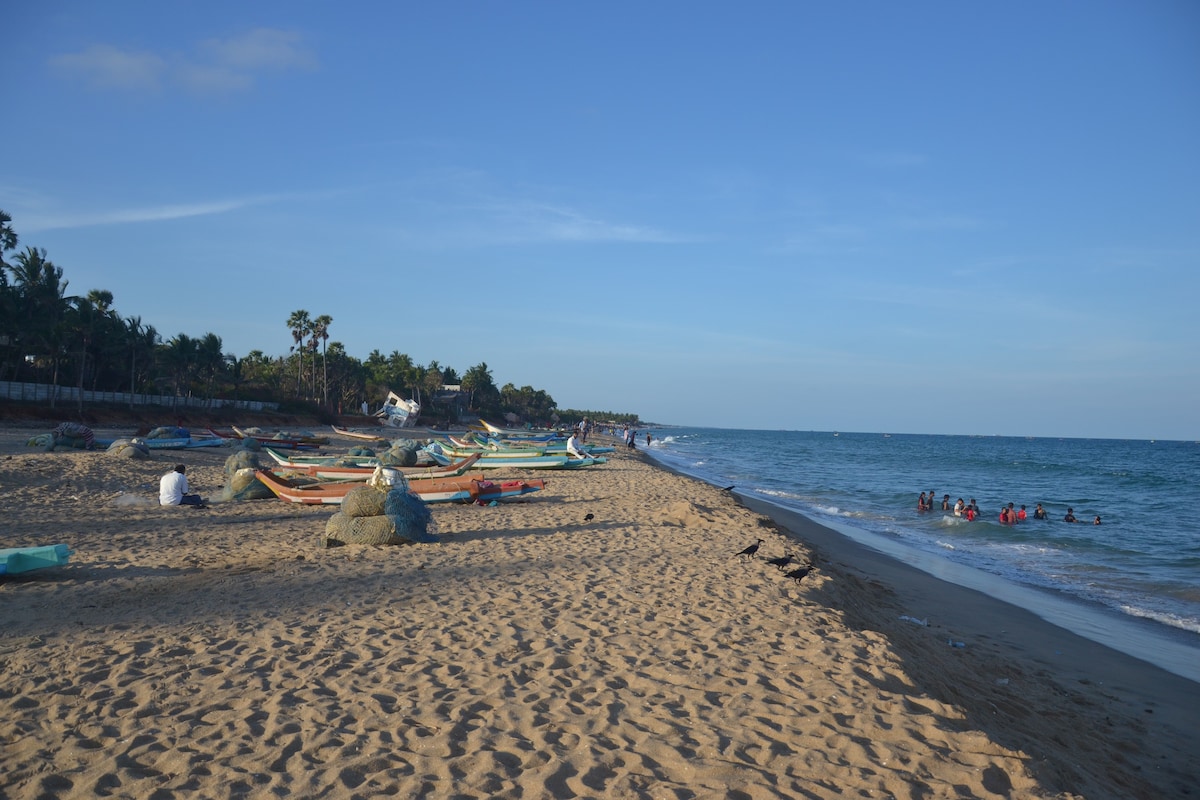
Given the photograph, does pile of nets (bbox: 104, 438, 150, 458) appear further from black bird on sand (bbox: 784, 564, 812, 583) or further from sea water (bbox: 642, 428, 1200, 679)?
sea water (bbox: 642, 428, 1200, 679)

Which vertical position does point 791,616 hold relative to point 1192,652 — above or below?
above

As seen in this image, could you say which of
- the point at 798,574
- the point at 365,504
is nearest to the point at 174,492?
the point at 365,504

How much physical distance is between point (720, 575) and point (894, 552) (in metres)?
9.27

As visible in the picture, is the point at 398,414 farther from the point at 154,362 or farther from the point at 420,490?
the point at 420,490

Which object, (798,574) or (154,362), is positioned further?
(154,362)

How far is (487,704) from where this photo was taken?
5.13m

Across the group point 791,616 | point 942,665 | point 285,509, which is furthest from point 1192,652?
point 285,509

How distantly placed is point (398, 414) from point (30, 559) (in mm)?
59434

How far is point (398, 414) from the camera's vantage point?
218 feet

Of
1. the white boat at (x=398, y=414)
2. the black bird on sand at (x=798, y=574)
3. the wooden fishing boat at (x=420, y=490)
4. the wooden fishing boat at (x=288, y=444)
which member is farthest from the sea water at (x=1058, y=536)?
the white boat at (x=398, y=414)

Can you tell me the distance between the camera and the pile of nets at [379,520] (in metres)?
11.1

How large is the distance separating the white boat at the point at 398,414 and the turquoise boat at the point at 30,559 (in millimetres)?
58773

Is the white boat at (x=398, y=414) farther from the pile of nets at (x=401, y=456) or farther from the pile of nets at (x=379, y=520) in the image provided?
the pile of nets at (x=379, y=520)

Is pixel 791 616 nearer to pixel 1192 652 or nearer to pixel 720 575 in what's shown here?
pixel 720 575
